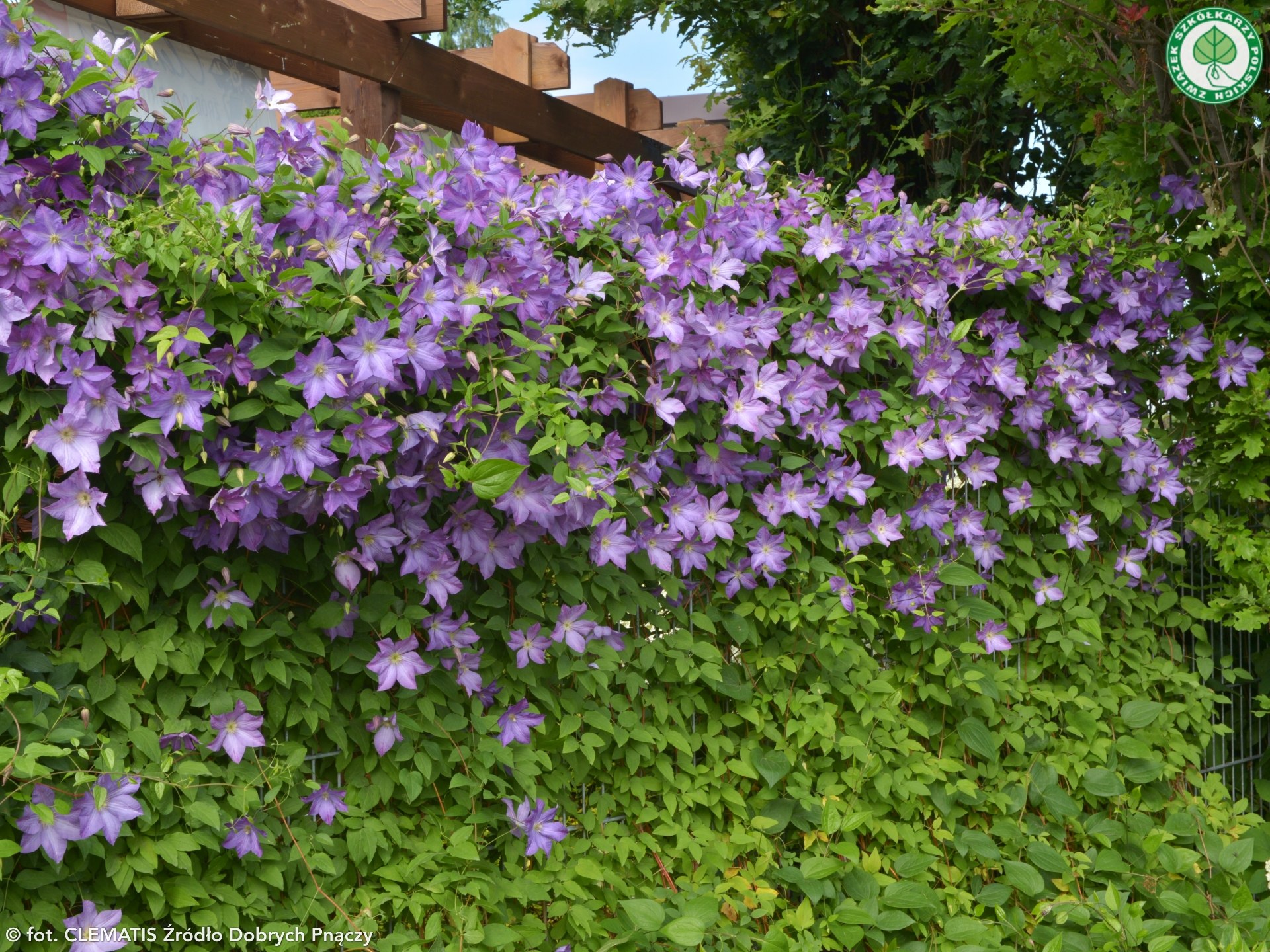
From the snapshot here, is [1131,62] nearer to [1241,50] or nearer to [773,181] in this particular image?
[1241,50]

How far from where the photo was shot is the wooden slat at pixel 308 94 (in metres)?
4.94

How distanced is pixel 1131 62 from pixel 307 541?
9.51ft

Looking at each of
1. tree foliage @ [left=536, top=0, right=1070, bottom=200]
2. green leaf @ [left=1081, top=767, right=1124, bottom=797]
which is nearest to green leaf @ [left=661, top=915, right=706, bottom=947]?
green leaf @ [left=1081, top=767, right=1124, bottom=797]

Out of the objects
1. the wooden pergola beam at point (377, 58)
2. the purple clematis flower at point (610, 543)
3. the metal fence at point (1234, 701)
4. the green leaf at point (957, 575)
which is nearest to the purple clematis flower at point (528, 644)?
the purple clematis flower at point (610, 543)

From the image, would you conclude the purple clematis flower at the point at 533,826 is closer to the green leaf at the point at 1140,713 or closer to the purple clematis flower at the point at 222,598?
the purple clematis flower at the point at 222,598

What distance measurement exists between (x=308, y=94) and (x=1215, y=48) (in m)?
3.74

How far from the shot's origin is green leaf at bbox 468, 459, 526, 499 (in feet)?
6.40

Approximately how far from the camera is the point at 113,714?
190cm

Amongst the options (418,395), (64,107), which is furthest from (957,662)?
(64,107)

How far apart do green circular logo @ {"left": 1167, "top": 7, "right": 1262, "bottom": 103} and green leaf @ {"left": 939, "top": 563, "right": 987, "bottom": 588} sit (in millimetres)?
1403

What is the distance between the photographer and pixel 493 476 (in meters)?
1.97

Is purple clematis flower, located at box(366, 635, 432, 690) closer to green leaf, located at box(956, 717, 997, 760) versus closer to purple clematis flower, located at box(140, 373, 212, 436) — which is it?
purple clematis flower, located at box(140, 373, 212, 436)

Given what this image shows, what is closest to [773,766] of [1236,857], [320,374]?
A: [1236,857]

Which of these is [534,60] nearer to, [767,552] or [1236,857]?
[767,552]
